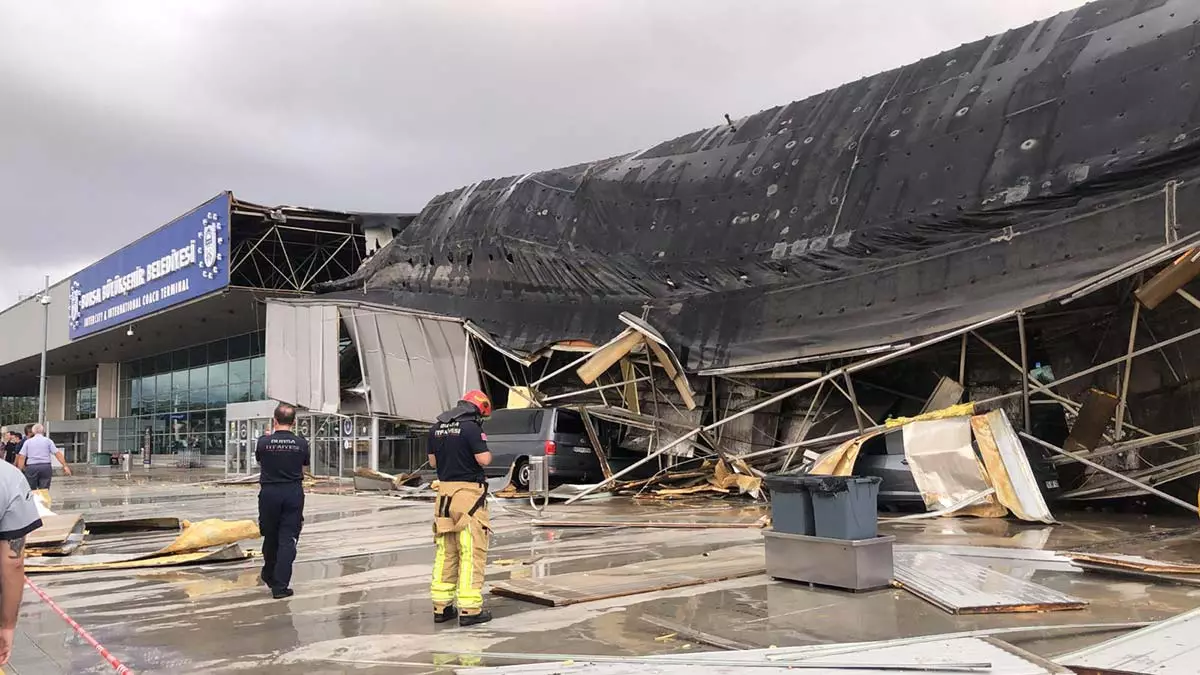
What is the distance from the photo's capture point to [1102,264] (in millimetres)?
10578

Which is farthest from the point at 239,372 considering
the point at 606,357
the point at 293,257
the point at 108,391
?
the point at 606,357

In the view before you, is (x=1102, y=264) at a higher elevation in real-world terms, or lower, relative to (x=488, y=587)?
higher

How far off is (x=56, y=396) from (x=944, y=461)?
58.0 m

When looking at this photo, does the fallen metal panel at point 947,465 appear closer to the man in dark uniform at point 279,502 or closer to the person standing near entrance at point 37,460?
the man in dark uniform at point 279,502

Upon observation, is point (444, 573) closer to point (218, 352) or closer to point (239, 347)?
point (239, 347)

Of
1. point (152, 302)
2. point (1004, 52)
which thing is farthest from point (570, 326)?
point (152, 302)

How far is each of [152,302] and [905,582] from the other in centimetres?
3181

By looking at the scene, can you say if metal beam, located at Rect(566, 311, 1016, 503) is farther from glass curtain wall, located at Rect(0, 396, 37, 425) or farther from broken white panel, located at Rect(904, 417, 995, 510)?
glass curtain wall, located at Rect(0, 396, 37, 425)

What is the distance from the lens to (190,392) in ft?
141

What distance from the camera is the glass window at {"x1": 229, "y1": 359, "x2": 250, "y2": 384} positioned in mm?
38438

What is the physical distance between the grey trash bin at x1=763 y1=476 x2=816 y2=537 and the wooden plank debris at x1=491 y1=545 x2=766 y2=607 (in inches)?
26.7

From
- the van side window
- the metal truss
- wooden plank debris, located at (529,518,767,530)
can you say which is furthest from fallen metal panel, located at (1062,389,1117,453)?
the metal truss

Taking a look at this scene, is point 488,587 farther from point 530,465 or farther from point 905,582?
point 530,465

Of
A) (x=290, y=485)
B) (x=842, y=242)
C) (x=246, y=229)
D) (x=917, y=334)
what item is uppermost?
(x=246, y=229)
